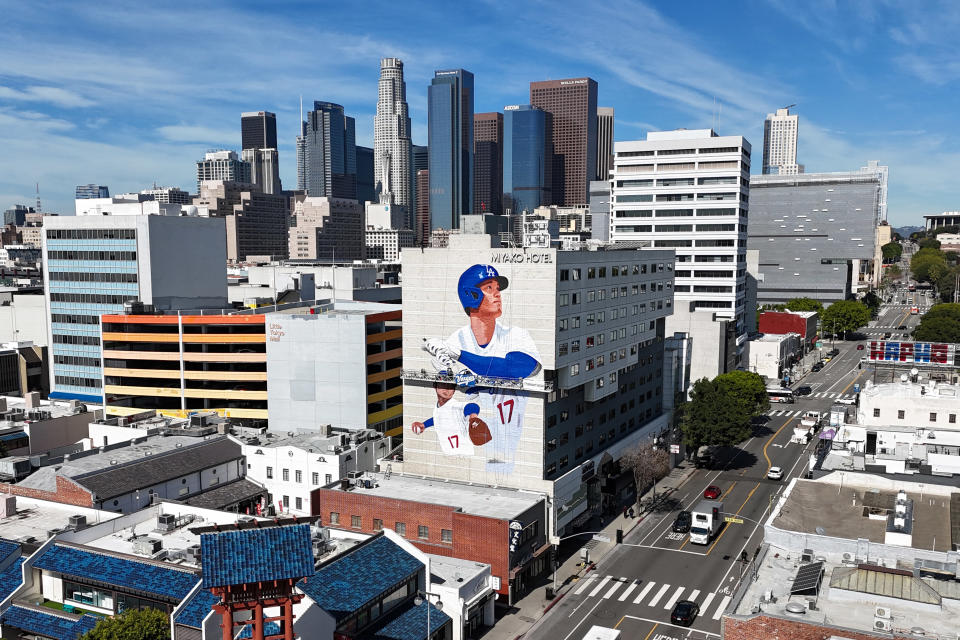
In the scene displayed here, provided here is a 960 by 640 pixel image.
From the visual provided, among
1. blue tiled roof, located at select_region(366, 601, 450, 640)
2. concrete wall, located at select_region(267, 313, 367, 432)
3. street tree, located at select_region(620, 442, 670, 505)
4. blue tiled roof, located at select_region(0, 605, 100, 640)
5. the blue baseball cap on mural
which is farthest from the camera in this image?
concrete wall, located at select_region(267, 313, 367, 432)

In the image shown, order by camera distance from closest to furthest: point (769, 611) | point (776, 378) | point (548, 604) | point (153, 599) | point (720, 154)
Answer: point (769, 611) < point (153, 599) < point (548, 604) < point (720, 154) < point (776, 378)

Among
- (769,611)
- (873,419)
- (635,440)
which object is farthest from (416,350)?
(873,419)

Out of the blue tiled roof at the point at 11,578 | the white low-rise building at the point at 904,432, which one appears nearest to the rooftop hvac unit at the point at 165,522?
the blue tiled roof at the point at 11,578

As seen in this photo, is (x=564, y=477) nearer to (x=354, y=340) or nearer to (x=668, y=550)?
(x=668, y=550)

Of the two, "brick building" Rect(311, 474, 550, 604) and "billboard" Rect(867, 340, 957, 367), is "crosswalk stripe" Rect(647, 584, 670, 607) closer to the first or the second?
"brick building" Rect(311, 474, 550, 604)

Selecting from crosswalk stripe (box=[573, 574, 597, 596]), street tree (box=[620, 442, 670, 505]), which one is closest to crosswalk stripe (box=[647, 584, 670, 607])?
crosswalk stripe (box=[573, 574, 597, 596])

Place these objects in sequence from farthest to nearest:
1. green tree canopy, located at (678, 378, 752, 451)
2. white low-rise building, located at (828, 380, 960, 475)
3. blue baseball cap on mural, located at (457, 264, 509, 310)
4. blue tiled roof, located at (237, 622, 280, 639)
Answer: green tree canopy, located at (678, 378, 752, 451), blue baseball cap on mural, located at (457, 264, 509, 310), white low-rise building, located at (828, 380, 960, 475), blue tiled roof, located at (237, 622, 280, 639)
